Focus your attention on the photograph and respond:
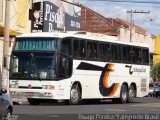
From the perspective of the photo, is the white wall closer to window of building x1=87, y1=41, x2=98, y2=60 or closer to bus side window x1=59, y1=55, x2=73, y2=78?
window of building x1=87, y1=41, x2=98, y2=60

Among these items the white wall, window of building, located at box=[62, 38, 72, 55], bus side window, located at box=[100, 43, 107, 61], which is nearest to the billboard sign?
bus side window, located at box=[100, 43, 107, 61]

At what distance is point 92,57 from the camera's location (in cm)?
2825

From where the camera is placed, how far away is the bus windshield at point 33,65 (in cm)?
2562

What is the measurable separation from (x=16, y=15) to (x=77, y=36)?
1100 cm

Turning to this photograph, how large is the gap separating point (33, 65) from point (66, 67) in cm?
166

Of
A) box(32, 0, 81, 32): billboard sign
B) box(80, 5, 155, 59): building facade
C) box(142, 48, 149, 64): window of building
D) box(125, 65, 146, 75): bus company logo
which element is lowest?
box(125, 65, 146, 75): bus company logo

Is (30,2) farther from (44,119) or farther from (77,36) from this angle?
(44,119)

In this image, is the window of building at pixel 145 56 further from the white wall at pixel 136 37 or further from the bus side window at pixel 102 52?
the white wall at pixel 136 37

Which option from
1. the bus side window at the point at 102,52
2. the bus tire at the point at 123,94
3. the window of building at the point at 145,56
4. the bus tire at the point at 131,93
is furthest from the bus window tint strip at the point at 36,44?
the window of building at the point at 145,56

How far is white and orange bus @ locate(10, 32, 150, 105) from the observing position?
84.4 ft

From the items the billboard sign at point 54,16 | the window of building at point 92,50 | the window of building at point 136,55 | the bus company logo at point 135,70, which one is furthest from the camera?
the billboard sign at point 54,16

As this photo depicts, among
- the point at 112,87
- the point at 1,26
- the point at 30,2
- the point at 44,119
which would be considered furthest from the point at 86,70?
the point at 30,2

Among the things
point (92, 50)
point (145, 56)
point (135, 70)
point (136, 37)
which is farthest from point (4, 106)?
point (136, 37)

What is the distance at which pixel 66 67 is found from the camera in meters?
26.2
